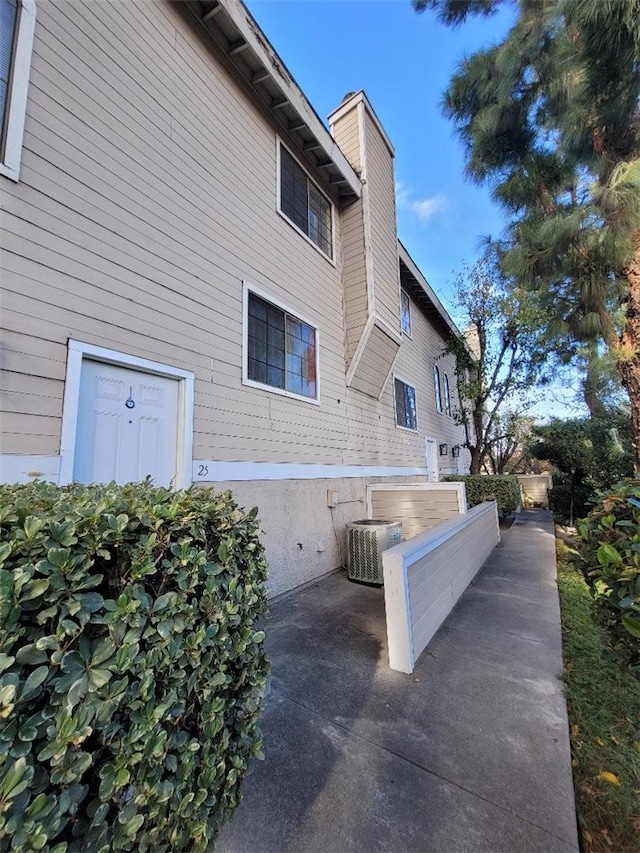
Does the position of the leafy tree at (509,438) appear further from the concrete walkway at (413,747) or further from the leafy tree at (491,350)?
the concrete walkway at (413,747)

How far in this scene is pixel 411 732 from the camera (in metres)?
2.21

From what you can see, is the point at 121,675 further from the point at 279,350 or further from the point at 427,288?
the point at 427,288

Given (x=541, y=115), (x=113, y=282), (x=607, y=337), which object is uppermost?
(x=541, y=115)

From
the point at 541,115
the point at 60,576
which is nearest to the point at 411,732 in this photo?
the point at 60,576

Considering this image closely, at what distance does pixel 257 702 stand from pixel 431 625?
8.05ft

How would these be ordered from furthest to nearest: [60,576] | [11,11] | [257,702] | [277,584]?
1. [277,584]
2. [11,11]
3. [257,702]
4. [60,576]

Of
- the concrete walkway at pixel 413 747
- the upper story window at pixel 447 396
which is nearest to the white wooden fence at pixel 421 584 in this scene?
the concrete walkway at pixel 413 747

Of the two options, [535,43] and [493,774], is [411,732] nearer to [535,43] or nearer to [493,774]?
[493,774]

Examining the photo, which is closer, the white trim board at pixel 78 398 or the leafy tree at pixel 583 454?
the white trim board at pixel 78 398

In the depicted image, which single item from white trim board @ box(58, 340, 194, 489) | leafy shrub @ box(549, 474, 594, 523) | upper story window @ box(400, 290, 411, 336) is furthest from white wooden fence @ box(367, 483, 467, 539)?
leafy shrub @ box(549, 474, 594, 523)

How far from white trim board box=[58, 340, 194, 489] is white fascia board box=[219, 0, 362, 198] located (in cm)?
437

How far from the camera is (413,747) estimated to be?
2.09 meters

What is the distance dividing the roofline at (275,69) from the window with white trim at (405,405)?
4501mm

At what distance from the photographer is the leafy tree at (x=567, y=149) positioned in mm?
5340
